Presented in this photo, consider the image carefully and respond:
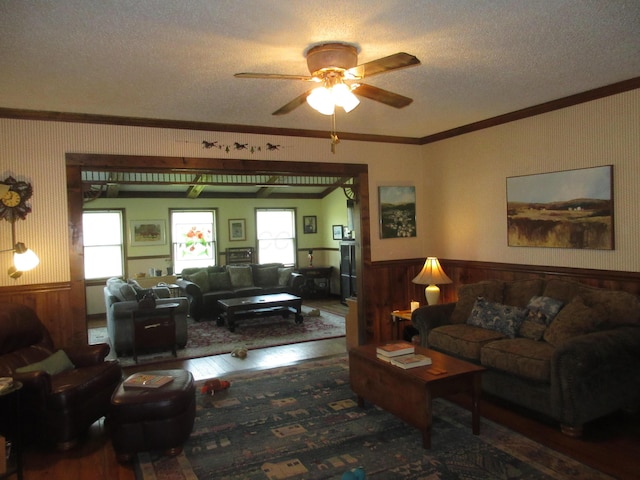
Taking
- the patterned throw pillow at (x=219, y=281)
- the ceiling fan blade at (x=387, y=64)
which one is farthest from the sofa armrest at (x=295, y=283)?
the ceiling fan blade at (x=387, y=64)

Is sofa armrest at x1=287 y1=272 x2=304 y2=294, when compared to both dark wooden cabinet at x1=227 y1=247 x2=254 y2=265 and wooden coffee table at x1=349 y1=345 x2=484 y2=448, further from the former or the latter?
wooden coffee table at x1=349 y1=345 x2=484 y2=448

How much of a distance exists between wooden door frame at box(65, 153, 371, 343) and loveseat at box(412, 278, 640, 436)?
1389 millimetres

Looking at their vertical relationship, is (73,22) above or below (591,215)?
above

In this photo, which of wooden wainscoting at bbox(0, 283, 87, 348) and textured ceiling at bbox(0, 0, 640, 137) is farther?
wooden wainscoting at bbox(0, 283, 87, 348)

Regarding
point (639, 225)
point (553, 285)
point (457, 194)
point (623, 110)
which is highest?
point (623, 110)

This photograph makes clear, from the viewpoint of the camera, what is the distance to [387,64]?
2498mm

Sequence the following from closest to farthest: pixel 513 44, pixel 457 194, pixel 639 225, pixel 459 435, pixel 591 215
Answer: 1. pixel 513 44
2. pixel 459 435
3. pixel 639 225
4. pixel 591 215
5. pixel 457 194

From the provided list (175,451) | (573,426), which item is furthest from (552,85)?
(175,451)

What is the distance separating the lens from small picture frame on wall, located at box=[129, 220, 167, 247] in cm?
906

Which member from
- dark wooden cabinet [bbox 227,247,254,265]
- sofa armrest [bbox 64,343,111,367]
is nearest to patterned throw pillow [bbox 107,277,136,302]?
sofa armrest [bbox 64,343,111,367]

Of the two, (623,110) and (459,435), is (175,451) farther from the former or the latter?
(623,110)

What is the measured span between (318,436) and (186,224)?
717cm

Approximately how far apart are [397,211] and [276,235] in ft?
16.3

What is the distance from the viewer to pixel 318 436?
3.27 metres
